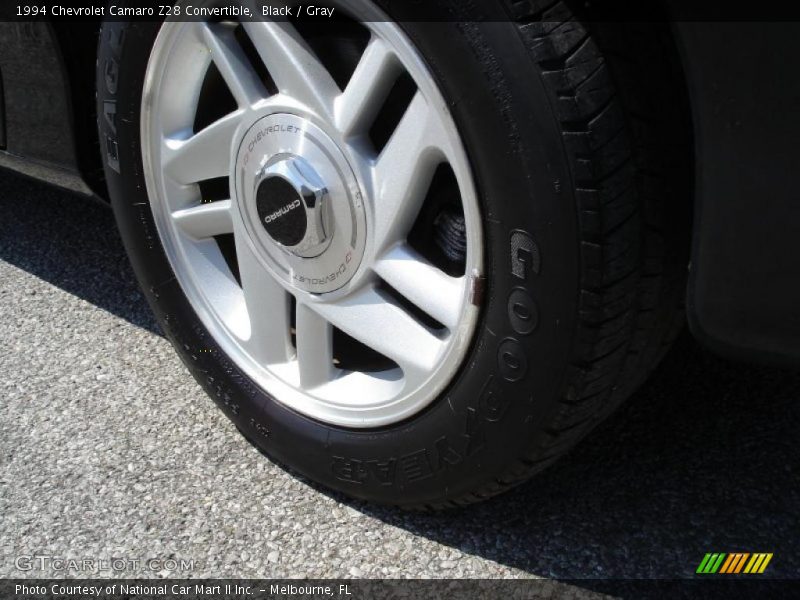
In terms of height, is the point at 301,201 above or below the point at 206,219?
above

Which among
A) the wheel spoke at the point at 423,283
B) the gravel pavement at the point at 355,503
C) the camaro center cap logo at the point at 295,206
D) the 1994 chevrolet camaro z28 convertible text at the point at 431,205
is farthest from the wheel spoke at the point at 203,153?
the gravel pavement at the point at 355,503

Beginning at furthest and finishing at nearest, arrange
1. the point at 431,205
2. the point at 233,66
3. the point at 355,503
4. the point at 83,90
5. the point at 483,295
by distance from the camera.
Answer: the point at 83,90 < the point at 355,503 < the point at 233,66 < the point at 431,205 < the point at 483,295

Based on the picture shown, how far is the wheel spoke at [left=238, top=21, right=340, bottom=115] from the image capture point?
1.36 m

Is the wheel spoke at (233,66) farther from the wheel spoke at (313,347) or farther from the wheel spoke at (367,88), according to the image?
the wheel spoke at (313,347)

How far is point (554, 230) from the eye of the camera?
1136 millimetres

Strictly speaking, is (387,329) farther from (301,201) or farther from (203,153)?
(203,153)

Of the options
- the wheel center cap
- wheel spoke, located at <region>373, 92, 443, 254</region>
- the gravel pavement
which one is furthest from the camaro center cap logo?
the gravel pavement

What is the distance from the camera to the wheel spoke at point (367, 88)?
1.27m

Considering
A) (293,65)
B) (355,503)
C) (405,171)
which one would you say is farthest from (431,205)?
(355,503)

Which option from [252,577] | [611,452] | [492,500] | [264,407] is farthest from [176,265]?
[611,452]

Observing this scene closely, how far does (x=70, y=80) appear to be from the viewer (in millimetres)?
1748

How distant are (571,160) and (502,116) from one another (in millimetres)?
104

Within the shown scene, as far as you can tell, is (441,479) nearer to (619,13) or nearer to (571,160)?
(571,160)

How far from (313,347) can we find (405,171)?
41 cm
